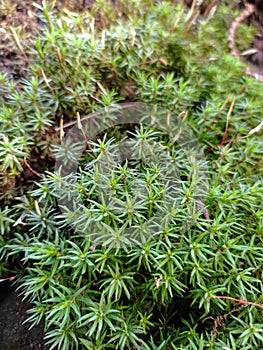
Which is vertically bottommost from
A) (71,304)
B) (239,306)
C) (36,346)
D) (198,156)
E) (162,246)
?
(36,346)

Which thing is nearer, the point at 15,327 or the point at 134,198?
the point at 134,198

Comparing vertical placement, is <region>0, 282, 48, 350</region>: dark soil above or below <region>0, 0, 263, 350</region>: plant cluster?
below

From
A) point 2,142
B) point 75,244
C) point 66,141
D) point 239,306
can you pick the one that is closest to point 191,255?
point 239,306

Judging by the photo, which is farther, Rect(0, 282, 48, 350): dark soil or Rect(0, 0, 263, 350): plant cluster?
Rect(0, 282, 48, 350): dark soil

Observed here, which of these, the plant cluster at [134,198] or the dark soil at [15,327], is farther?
the dark soil at [15,327]

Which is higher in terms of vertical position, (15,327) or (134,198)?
(134,198)

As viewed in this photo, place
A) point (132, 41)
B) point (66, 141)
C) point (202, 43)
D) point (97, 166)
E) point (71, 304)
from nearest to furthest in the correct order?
point (71, 304)
point (97, 166)
point (66, 141)
point (132, 41)
point (202, 43)

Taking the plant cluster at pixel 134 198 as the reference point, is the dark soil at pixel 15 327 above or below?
below

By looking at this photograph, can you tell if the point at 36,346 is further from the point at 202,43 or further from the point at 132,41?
the point at 202,43
